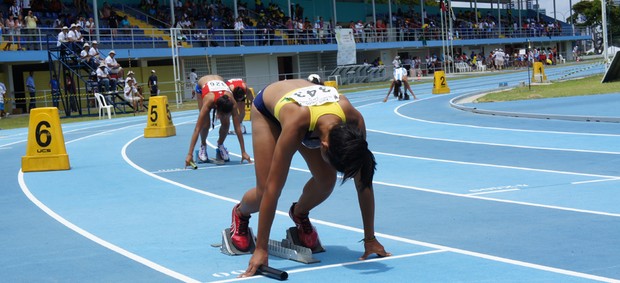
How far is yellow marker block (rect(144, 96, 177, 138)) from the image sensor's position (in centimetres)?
2120

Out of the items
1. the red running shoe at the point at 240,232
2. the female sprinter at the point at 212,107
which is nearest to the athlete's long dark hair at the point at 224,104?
the female sprinter at the point at 212,107

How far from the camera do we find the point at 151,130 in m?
21.4

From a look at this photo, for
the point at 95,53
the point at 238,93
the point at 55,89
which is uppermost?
the point at 95,53

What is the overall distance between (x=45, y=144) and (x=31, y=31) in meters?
22.7

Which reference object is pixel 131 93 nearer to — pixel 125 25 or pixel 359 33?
pixel 125 25

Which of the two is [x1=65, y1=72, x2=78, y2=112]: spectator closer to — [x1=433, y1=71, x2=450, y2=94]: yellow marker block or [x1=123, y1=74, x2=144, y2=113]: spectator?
[x1=123, y1=74, x2=144, y2=113]: spectator

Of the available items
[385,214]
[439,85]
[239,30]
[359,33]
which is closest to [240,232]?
[385,214]

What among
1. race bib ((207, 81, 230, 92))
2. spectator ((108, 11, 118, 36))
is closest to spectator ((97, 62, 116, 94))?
spectator ((108, 11, 118, 36))

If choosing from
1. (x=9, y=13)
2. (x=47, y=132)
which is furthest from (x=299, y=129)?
(x=9, y=13)

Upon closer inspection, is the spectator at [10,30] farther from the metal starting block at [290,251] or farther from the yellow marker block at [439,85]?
the metal starting block at [290,251]

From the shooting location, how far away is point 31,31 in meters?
35.9

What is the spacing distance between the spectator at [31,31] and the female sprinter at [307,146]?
1193 inches

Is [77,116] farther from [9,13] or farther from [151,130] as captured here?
[151,130]

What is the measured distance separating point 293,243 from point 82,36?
30.8m
